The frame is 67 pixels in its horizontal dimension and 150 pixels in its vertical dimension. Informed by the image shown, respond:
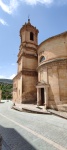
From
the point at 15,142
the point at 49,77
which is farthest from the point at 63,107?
the point at 15,142

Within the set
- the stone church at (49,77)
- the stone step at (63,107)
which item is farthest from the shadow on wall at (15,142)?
the stone church at (49,77)

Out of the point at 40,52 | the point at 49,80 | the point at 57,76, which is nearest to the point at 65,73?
the point at 57,76

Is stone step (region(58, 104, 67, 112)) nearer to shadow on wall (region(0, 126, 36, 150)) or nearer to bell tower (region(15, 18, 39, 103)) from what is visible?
shadow on wall (region(0, 126, 36, 150))

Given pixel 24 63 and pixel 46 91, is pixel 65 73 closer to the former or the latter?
pixel 46 91

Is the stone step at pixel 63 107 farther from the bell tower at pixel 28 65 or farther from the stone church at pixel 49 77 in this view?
the bell tower at pixel 28 65

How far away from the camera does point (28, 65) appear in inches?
1021

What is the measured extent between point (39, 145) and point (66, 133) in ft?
8.16

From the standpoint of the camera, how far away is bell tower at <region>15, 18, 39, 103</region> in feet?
81.0

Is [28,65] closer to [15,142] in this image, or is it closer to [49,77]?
[49,77]

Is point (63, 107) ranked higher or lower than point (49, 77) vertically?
lower

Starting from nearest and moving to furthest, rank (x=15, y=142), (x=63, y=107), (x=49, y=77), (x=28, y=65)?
(x=15, y=142) → (x=63, y=107) → (x=49, y=77) → (x=28, y=65)

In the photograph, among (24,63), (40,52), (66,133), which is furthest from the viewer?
(24,63)

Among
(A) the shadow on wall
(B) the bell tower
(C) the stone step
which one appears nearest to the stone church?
(B) the bell tower

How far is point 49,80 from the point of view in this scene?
1817 cm
